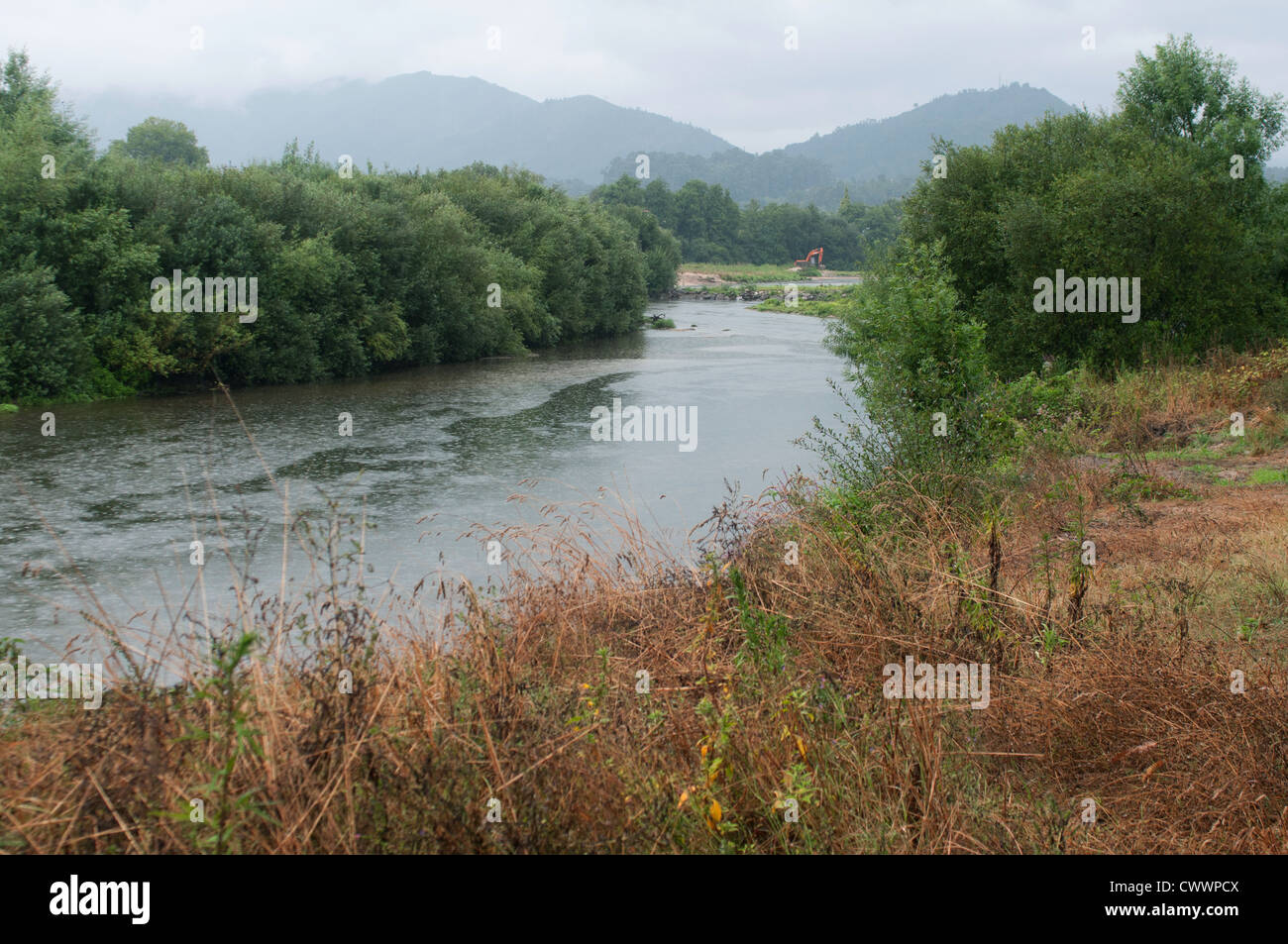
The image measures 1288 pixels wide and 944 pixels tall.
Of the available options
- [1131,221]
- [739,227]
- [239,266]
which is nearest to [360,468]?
[239,266]

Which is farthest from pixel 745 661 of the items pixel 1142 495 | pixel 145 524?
pixel 145 524

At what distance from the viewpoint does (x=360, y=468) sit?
70.1ft

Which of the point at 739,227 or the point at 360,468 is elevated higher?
the point at 739,227

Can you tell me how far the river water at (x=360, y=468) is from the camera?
13.9 metres

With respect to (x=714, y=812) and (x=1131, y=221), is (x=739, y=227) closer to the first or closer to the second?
(x=1131, y=221)

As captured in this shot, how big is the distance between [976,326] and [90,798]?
1233cm

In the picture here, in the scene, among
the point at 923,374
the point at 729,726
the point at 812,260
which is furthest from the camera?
the point at 812,260

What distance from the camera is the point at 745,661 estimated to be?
6.09 metres

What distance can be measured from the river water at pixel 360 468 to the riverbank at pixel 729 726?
1.65m

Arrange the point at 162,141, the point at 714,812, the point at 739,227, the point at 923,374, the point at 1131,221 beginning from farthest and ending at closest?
the point at 739,227 → the point at 162,141 → the point at 1131,221 → the point at 923,374 → the point at 714,812

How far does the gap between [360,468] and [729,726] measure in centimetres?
1804

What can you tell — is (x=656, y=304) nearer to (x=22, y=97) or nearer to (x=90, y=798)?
(x=22, y=97)

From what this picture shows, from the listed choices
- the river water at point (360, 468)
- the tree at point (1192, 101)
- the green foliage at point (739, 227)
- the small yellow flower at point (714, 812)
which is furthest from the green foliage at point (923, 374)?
the green foliage at point (739, 227)

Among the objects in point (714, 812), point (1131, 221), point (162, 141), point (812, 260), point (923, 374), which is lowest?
point (714, 812)
